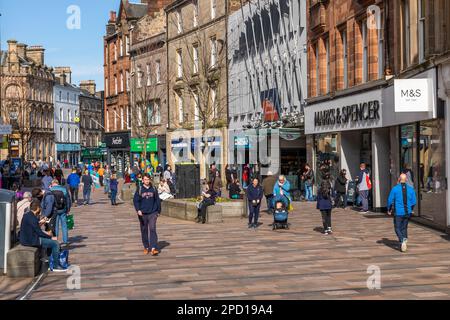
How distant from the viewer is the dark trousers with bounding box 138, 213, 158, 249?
642 inches

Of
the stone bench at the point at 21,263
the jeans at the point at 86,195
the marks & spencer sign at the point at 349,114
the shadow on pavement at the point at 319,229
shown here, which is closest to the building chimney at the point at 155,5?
the jeans at the point at 86,195

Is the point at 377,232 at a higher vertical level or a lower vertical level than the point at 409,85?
lower

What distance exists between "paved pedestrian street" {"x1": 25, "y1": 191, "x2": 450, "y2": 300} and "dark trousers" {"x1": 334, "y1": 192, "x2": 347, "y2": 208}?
5.67m

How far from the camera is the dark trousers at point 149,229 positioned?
16.3 meters

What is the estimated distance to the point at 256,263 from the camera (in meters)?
14.7

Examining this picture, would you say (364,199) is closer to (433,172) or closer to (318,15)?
(433,172)

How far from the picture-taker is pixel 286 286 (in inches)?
469

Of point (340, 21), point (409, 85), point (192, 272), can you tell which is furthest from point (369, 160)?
point (192, 272)

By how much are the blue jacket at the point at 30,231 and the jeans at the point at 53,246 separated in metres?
0.24

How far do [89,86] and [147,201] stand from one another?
122 m

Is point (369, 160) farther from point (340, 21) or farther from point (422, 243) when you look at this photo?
point (422, 243)

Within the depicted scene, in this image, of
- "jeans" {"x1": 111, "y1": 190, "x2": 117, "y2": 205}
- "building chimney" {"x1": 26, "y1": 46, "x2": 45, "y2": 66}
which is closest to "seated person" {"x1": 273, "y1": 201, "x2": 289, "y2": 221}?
"jeans" {"x1": 111, "y1": 190, "x2": 117, "y2": 205}

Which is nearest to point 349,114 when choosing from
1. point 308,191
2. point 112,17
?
point 308,191
